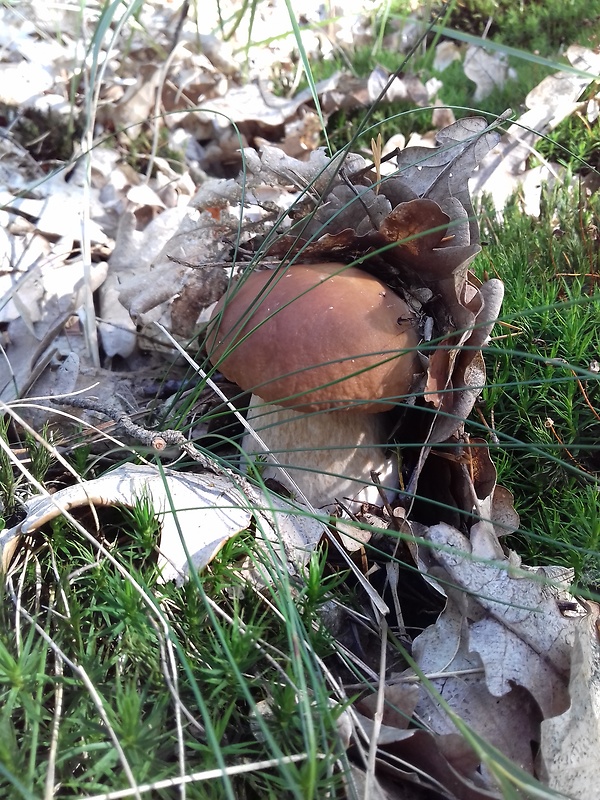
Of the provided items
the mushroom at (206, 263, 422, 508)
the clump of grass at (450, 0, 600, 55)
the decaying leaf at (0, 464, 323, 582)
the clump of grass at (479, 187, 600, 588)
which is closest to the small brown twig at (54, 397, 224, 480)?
the decaying leaf at (0, 464, 323, 582)

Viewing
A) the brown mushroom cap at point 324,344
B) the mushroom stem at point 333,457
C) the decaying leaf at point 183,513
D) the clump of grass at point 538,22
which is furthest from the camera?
the clump of grass at point 538,22

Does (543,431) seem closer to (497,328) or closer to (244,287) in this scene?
(497,328)

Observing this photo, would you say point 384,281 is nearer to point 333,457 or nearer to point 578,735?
point 333,457

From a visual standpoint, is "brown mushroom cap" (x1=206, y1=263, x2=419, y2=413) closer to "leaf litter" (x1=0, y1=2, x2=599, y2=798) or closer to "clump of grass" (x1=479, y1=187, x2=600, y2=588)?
"leaf litter" (x1=0, y1=2, x2=599, y2=798)

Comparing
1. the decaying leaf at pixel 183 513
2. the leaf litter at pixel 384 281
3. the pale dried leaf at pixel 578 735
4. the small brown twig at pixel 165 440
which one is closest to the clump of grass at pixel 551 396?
the leaf litter at pixel 384 281

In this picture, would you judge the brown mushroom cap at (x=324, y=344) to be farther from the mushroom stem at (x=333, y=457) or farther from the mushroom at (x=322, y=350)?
the mushroom stem at (x=333, y=457)

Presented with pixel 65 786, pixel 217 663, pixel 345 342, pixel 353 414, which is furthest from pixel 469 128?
pixel 65 786

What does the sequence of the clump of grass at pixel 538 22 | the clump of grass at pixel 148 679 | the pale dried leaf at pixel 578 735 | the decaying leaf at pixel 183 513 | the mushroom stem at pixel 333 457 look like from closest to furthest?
the clump of grass at pixel 148 679 < the pale dried leaf at pixel 578 735 < the decaying leaf at pixel 183 513 < the mushroom stem at pixel 333 457 < the clump of grass at pixel 538 22
